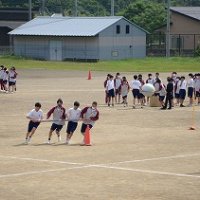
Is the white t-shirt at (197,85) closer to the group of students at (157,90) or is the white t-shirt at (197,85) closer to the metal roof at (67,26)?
the group of students at (157,90)

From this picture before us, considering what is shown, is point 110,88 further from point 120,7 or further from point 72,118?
point 120,7

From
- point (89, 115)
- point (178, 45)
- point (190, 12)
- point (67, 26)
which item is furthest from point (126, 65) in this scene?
point (89, 115)

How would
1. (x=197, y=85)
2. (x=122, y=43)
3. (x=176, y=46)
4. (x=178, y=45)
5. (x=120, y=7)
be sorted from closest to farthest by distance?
(x=197, y=85) < (x=122, y=43) < (x=178, y=45) < (x=176, y=46) < (x=120, y=7)

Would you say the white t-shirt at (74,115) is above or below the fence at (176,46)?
below

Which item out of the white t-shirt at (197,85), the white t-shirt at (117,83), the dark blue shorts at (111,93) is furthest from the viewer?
the white t-shirt at (197,85)

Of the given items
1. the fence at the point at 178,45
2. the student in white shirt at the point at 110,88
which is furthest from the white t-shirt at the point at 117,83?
the fence at the point at 178,45

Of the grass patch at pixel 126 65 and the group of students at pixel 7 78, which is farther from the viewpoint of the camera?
the grass patch at pixel 126 65

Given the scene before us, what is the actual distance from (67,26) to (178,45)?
15.7m

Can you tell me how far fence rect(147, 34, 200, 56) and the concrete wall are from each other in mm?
5653

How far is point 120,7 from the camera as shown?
178m

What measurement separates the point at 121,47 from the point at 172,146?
212 feet

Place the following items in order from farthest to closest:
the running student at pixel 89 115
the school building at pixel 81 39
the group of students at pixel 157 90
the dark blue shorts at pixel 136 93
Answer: the school building at pixel 81 39 → the dark blue shorts at pixel 136 93 → the group of students at pixel 157 90 → the running student at pixel 89 115

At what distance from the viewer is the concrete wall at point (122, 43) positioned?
90.4m

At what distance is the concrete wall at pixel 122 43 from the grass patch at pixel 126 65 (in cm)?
268
